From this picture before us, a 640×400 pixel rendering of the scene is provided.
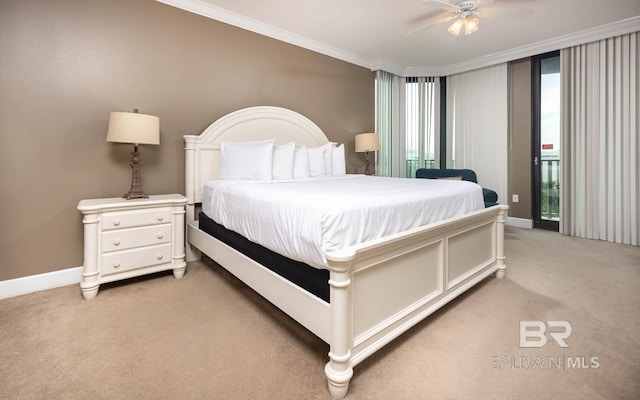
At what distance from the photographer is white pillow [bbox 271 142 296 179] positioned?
3.00 metres

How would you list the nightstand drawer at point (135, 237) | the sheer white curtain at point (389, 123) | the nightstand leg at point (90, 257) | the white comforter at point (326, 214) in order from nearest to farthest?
the white comforter at point (326, 214) < the nightstand leg at point (90, 257) < the nightstand drawer at point (135, 237) < the sheer white curtain at point (389, 123)

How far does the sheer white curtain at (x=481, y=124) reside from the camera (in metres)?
4.56

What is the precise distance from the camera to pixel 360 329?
136 centimetres

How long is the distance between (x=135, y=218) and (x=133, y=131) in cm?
68

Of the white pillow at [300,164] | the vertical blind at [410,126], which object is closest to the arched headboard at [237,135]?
the white pillow at [300,164]

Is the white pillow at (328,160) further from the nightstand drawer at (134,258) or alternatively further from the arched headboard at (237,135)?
the nightstand drawer at (134,258)

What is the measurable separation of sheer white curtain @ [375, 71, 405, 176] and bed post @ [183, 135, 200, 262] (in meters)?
2.97

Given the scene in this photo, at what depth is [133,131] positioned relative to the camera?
2328 millimetres

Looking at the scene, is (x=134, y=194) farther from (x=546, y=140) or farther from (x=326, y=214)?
(x=546, y=140)

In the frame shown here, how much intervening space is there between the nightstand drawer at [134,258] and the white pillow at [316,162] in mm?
1643

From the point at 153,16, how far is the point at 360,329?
3159 millimetres

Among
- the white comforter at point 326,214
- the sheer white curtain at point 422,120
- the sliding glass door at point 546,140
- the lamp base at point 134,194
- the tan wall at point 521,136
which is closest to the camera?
the white comforter at point 326,214

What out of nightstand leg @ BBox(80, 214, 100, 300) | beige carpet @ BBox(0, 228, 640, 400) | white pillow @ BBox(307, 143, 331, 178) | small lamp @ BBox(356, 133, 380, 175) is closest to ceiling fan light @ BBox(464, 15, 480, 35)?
small lamp @ BBox(356, 133, 380, 175)

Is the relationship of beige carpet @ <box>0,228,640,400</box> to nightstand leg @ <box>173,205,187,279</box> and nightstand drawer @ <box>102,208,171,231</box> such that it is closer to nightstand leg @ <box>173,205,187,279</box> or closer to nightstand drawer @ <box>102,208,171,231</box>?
nightstand leg @ <box>173,205,187,279</box>
